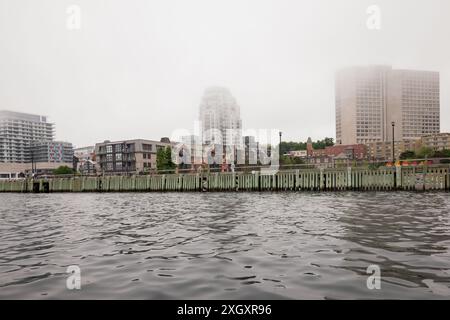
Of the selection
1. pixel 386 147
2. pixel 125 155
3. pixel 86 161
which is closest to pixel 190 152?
pixel 125 155

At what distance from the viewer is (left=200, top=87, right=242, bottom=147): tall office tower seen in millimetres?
113250

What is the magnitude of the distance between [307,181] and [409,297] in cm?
3011

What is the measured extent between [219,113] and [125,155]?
116ft

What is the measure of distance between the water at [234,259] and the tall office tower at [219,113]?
9895 centimetres

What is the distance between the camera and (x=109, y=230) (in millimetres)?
12820

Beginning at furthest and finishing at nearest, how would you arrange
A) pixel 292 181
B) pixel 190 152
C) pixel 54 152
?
pixel 54 152
pixel 190 152
pixel 292 181

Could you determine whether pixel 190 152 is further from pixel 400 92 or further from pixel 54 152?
pixel 54 152

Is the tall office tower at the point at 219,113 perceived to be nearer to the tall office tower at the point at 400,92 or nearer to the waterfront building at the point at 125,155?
the waterfront building at the point at 125,155

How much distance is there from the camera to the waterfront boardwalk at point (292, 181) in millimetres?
30688

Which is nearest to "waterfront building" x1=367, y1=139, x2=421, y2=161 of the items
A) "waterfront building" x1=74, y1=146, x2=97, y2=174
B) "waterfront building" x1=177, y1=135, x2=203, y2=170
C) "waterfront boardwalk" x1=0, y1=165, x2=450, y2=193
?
"waterfront building" x1=177, y1=135, x2=203, y2=170

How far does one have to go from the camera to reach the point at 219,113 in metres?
115

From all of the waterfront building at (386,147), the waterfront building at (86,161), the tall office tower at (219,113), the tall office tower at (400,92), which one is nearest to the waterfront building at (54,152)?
the waterfront building at (86,161)
